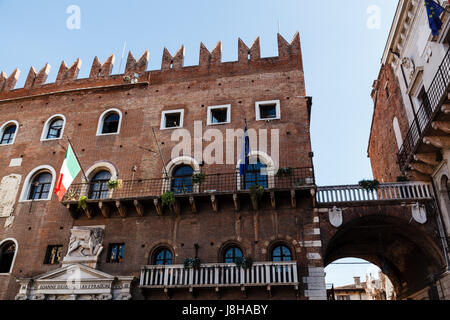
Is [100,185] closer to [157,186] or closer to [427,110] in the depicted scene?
[157,186]

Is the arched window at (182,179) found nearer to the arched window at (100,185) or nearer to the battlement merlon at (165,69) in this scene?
the arched window at (100,185)

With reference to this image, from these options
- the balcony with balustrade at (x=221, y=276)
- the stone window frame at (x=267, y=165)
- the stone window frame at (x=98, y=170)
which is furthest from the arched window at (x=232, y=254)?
the stone window frame at (x=98, y=170)

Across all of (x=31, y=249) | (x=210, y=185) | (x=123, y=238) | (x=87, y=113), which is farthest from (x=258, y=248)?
(x=87, y=113)

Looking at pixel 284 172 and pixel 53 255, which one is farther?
pixel 53 255

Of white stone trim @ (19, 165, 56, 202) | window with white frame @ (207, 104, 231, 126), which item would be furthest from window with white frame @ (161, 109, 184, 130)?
white stone trim @ (19, 165, 56, 202)

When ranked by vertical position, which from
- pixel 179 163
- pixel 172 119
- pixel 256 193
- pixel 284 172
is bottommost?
pixel 256 193

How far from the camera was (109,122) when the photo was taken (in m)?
20.9

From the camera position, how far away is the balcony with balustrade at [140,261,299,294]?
1420 centimetres

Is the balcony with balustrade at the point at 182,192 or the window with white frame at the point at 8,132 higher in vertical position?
the window with white frame at the point at 8,132

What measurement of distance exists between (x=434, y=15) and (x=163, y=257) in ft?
45.8

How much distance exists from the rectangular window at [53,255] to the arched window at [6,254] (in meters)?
1.87

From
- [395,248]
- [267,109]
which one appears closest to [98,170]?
[267,109]

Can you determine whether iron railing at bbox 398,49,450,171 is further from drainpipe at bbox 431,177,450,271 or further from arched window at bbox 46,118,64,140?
arched window at bbox 46,118,64,140

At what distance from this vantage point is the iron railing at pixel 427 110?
13.3 metres
